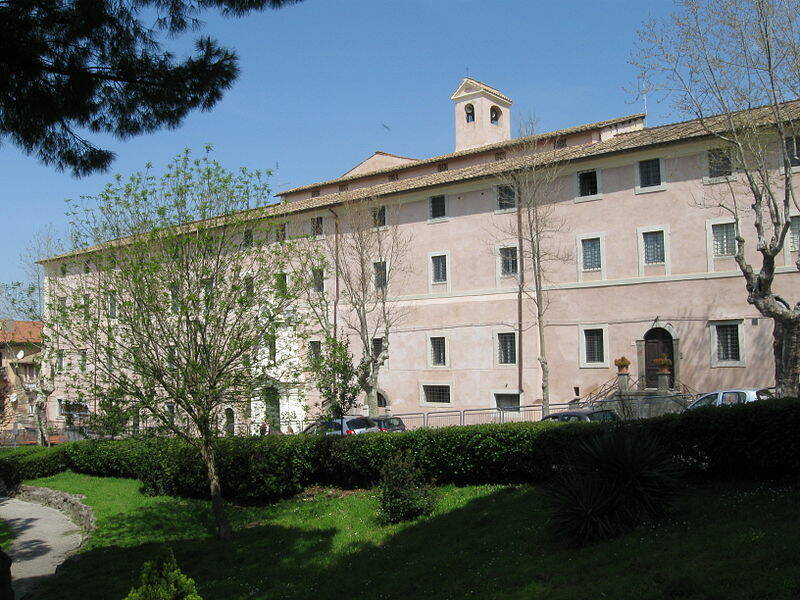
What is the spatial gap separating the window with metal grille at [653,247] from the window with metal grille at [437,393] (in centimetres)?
1083

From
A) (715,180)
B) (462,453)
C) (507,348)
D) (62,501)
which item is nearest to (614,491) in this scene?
(462,453)

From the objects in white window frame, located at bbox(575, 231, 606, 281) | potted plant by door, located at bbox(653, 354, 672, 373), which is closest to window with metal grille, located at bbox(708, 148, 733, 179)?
white window frame, located at bbox(575, 231, 606, 281)

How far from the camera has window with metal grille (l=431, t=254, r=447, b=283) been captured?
3475cm

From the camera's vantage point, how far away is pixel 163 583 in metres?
6.47

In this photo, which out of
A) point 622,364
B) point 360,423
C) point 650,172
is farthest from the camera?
point 650,172

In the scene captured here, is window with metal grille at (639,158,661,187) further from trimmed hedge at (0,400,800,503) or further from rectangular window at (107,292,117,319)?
rectangular window at (107,292,117,319)

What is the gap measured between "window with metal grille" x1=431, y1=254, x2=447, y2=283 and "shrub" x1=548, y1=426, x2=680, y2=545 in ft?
82.9

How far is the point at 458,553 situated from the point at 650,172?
75.7 feet

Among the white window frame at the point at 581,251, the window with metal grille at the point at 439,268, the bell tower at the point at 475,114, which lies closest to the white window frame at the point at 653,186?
the white window frame at the point at 581,251

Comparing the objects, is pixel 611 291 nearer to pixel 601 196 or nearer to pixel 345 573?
pixel 601 196

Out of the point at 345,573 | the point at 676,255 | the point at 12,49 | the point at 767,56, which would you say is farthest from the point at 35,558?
the point at 676,255

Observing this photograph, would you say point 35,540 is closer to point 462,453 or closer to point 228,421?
point 228,421

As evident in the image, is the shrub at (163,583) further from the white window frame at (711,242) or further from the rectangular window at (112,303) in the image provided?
the white window frame at (711,242)

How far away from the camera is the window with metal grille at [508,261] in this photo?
3256 centimetres
